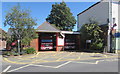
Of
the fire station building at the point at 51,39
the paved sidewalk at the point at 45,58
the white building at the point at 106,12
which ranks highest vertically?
the white building at the point at 106,12

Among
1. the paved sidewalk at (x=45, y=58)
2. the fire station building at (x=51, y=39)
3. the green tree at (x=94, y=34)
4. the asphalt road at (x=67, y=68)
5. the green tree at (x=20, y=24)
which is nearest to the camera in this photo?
the asphalt road at (x=67, y=68)

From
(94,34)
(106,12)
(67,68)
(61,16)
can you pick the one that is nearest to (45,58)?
(67,68)

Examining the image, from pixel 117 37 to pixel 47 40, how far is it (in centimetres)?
1259

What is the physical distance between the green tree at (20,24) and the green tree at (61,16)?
22.2 metres

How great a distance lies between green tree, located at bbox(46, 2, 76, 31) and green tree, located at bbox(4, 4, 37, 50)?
22229mm

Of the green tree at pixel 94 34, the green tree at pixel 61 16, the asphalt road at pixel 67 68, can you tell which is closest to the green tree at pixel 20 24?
the asphalt road at pixel 67 68

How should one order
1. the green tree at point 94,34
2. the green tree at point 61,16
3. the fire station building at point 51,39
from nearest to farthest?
the green tree at point 94,34 < the fire station building at point 51,39 < the green tree at point 61,16

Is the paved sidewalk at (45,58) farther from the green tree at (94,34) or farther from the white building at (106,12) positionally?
the white building at (106,12)

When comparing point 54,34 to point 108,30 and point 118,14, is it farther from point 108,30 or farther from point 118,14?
point 118,14

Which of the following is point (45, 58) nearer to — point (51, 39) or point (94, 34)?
point (51, 39)

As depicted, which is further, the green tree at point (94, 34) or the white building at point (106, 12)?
the green tree at point (94, 34)

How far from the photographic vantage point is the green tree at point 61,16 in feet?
126

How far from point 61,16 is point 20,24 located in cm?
2431

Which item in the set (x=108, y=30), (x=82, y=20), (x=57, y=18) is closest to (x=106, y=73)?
(x=108, y=30)
